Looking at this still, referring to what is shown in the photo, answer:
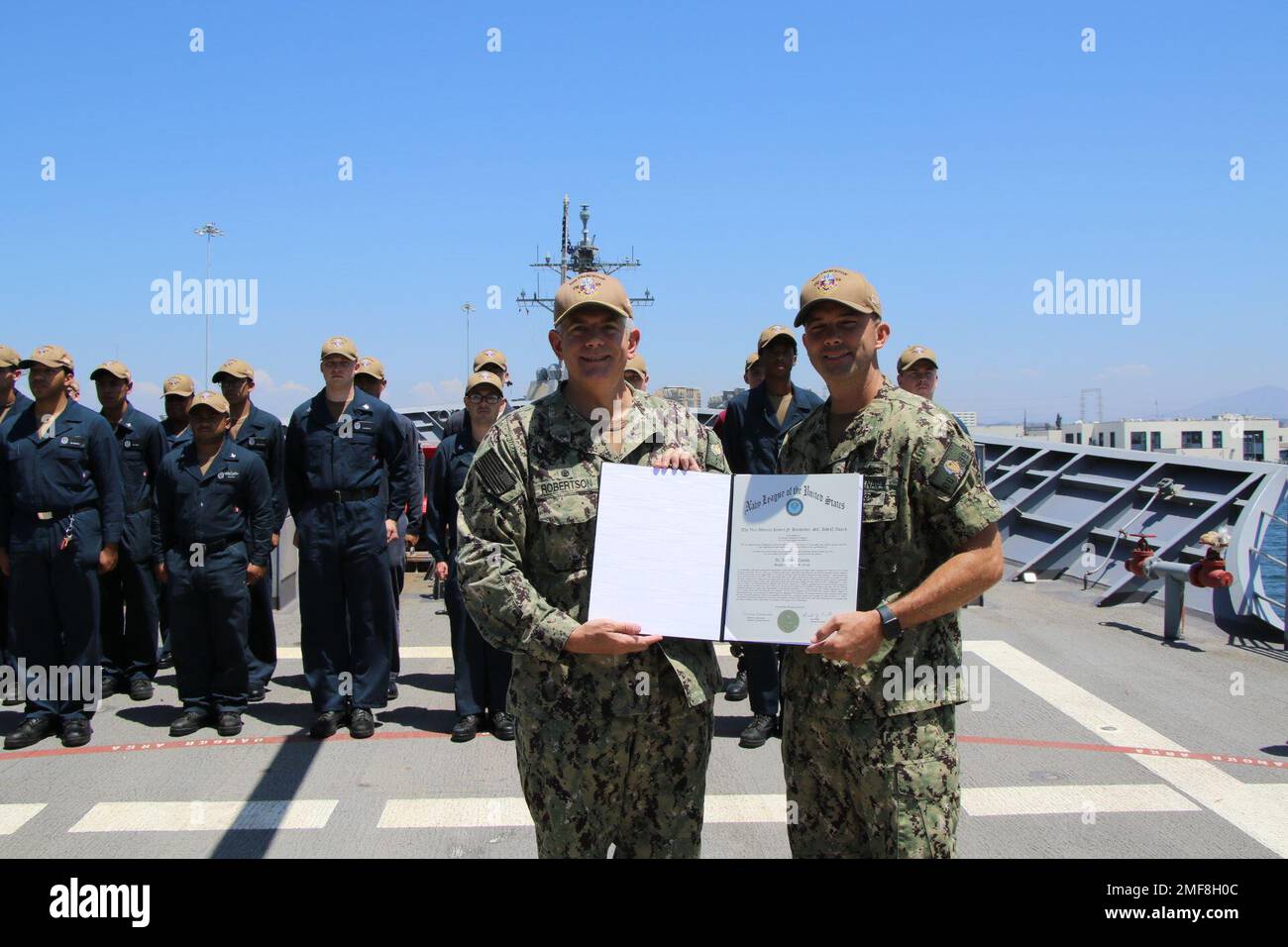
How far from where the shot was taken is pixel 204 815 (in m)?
4.20

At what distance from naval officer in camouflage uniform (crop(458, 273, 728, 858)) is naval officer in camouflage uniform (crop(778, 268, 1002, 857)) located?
35 centimetres

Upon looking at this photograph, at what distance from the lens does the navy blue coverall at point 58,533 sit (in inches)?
205

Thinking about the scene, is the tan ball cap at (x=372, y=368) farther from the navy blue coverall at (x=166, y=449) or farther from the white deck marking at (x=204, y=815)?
the white deck marking at (x=204, y=815)

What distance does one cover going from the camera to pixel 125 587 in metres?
6.39

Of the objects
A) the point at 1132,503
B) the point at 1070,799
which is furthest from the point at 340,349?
the point at 1132,503

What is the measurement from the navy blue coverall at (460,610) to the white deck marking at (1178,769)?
11.5 feet

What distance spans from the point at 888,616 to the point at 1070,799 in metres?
2.73

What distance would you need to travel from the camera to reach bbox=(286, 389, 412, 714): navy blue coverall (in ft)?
17.4

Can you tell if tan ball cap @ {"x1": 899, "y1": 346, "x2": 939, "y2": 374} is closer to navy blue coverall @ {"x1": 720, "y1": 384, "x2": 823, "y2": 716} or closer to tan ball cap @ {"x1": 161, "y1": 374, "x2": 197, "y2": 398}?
navy blue coverall @ {"x1": 720, "y1": 384, "x2": 823, "y2": 716}

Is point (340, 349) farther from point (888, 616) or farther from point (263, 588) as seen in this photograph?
point (888, 616)

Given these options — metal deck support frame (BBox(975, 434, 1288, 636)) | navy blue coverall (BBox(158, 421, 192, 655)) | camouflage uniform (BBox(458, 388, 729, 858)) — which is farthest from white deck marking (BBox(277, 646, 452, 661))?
camouflage uniform (BBox(458, 388, 729, 858))

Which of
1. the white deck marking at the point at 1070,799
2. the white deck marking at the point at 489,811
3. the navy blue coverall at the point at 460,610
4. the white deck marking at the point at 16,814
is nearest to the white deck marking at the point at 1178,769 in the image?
the white deck marking at the point at 1070,799
